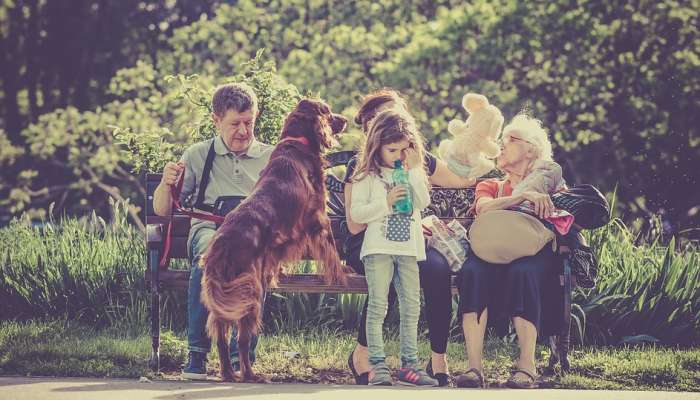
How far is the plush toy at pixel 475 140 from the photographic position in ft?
19.6

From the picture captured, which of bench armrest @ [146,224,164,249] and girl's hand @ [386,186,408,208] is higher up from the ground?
girl's hand @ [386,186,408,208]

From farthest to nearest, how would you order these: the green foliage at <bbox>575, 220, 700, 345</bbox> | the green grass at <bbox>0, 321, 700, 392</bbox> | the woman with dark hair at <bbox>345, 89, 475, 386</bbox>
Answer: the green foliage at <bbox>575, 220, 700, 345</bbox> → the green grass at <bbox>0, 321, 700, 392</bbox> → the woman with dark hair at <bbox>345, 89, 475, 386</bbox>

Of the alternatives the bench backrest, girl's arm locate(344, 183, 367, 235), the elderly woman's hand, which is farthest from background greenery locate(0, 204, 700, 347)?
girl's arm locate(344, 183, 367, 235)

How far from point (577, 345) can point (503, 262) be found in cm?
144

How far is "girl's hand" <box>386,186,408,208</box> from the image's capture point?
5.29 m

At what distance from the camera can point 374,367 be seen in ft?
17.4

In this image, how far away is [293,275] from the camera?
581 centimetres

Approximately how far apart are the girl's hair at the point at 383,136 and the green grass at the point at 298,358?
1096 millimetres

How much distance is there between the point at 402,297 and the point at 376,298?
131 mm

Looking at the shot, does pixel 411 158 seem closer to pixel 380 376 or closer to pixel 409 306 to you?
pixel 409 306

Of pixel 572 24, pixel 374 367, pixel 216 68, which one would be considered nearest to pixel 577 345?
pixel 374 367

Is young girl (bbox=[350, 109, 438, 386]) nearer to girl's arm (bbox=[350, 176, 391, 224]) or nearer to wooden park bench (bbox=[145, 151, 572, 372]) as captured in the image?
girl's arm (bbox=[350, 176, 391, 224])

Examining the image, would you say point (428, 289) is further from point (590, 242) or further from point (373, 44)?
point (373, 44)

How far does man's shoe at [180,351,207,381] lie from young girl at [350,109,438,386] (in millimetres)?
819
